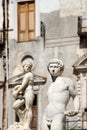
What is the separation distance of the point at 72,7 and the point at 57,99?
16.5m

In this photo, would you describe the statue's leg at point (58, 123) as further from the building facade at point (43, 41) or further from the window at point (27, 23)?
the window at point (27, 23)

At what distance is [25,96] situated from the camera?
17.6 meters

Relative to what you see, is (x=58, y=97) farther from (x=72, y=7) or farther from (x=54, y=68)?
(x=72, y=7)

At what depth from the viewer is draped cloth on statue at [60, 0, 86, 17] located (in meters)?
31.9

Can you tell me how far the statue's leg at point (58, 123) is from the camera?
1553cm

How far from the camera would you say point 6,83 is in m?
32.8

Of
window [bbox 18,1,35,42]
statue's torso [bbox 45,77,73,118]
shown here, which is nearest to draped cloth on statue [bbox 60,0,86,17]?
window [bbox 18,1,35,42]

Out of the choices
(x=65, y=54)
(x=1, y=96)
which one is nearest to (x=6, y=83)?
(x=1, y=96)

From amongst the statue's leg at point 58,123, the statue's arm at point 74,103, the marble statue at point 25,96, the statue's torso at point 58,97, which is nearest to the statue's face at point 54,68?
the statue's torso at point 58,97

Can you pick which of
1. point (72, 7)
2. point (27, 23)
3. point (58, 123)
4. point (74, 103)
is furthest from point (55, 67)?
point (27, 23)

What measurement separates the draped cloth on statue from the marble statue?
1442 cm

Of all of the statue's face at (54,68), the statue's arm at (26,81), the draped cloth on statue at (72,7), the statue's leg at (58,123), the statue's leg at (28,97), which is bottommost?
the statue's leg at (58,123)

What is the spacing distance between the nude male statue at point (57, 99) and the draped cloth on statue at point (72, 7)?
15.9m

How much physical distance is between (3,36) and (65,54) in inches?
110
